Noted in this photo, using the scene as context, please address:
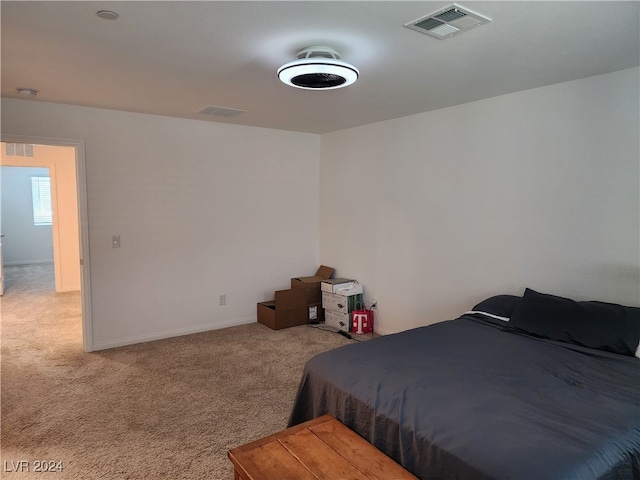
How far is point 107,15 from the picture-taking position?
198 cm

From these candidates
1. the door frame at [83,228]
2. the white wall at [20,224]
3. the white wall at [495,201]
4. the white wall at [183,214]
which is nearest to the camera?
the white wall at [495,201]

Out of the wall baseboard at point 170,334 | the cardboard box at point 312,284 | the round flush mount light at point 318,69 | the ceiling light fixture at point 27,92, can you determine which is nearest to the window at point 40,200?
the wall baseboard at point 170,334

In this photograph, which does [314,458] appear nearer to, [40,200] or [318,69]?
[318,69]

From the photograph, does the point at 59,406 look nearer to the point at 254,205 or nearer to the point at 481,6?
the point at 254,205

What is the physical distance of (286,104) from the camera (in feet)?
12.5

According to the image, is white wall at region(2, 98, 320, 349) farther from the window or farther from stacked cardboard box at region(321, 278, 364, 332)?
the window

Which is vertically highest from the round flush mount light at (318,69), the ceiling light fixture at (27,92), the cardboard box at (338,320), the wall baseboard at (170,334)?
the ceiling light fixture at (27,92)

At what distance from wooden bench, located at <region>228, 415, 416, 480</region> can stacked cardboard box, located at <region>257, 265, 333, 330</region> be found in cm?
291

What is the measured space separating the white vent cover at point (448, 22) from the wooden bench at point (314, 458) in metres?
2.02

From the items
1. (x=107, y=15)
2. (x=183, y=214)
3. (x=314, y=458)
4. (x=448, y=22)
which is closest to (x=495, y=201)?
(x=448, y=22)

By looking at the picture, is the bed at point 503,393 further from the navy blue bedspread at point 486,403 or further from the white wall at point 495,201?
the white wall at point 495,201

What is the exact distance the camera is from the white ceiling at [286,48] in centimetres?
194

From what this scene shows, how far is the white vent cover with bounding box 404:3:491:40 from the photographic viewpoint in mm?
1929

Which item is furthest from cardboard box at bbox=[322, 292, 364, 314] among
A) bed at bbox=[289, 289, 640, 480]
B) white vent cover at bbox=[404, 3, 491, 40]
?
white vent cover at bbox=[404, 3, 491, 40]
